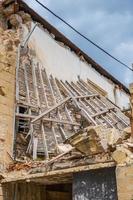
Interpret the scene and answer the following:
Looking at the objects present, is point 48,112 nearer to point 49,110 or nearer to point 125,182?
point 49,110

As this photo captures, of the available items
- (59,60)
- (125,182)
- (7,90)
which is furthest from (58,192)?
(59,60)

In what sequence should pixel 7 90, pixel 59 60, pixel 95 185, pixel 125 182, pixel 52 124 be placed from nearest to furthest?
pixel 125 182
pixel 95 185
pixel 7 90
pixel 52 124
pixel 59 60

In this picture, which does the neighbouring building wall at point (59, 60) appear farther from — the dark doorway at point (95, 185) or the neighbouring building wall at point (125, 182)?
the neighbouring building wall at point (125, 182)

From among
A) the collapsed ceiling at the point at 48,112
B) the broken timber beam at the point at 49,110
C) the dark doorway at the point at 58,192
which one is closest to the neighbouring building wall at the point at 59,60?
the collapsed ceiling at the point at 48,112

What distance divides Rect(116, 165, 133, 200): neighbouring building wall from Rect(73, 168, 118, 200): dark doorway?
0.96 ft

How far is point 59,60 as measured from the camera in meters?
14.7

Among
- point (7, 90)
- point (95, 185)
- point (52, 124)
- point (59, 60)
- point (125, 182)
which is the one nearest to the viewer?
point (125, 182)

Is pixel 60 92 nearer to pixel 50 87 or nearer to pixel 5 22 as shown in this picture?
pixel 50 87

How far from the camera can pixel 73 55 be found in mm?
15906

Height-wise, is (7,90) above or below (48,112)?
above

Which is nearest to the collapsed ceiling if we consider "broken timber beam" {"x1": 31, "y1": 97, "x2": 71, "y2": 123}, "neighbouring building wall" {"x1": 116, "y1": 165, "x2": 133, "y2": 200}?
"broken timber beam" {"x1": 31, "y1": 97, "x2": 71, "y2": 123}

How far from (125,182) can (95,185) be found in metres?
0.84

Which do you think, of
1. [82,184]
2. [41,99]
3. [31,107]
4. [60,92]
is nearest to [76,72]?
[60,92]

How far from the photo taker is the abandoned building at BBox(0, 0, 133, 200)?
23.1ft
